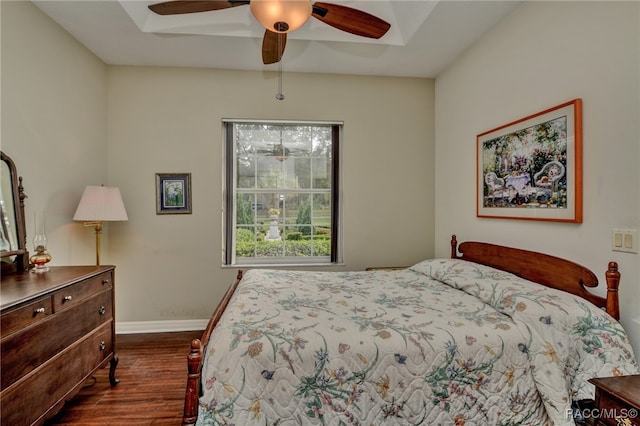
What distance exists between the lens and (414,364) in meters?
1.31

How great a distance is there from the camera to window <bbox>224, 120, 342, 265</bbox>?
3350mm

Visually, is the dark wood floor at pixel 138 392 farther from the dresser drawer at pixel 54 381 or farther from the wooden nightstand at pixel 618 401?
the wooden nightstand at pixel 618 401

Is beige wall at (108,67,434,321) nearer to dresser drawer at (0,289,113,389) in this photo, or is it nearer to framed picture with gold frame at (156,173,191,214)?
framed picture with gold frame at (156,173,191,214)

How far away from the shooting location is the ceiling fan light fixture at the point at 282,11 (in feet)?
4.97

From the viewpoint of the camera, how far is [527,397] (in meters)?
1.36

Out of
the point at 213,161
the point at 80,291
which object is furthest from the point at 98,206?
the point at 213,161

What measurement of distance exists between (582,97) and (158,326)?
3.86m

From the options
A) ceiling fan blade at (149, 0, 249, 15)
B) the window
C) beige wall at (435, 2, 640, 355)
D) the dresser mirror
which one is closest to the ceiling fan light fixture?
ceiling fan blade at (149, 0, 249, 15)

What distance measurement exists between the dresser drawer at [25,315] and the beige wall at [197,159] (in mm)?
1218

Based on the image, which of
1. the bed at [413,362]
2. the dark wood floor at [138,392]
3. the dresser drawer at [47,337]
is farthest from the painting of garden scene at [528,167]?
the dresser drawer at [47,337]

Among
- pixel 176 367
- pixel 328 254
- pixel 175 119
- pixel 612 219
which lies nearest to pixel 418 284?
pixel 612 219

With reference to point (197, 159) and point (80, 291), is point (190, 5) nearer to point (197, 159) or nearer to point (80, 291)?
point (197, 159)

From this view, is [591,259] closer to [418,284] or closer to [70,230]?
[418,284]

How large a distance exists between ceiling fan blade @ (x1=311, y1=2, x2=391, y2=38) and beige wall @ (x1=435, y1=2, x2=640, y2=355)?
1.04 m
